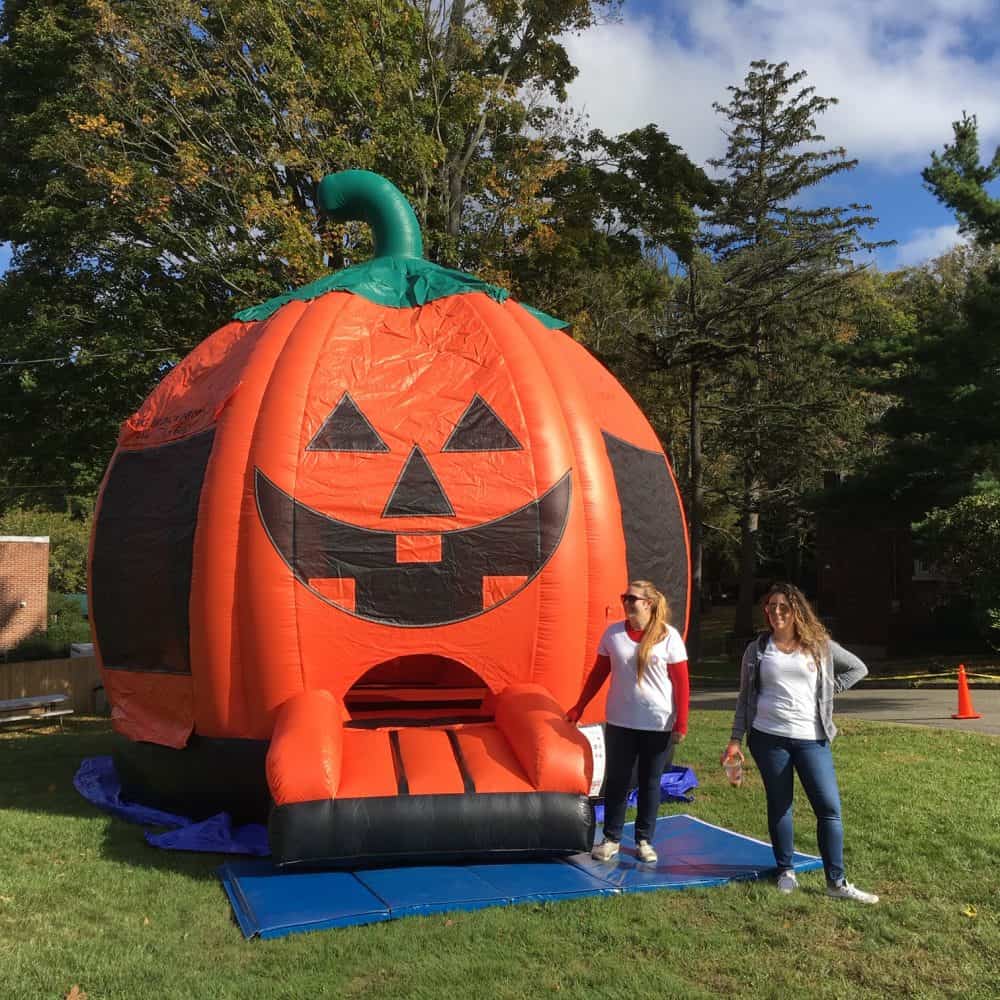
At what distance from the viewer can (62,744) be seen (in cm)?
1039

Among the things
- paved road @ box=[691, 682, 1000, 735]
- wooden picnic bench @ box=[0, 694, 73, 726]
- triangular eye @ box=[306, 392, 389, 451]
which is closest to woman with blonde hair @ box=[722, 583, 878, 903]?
triangular eye @ box=[306, 392, 389, 451]

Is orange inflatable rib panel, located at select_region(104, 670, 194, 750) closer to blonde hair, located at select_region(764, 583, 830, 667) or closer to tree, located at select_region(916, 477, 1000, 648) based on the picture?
blonde hair, located at select_region(764, 583, 830, 667)

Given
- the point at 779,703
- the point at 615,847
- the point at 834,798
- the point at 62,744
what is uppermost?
the point at 779,703

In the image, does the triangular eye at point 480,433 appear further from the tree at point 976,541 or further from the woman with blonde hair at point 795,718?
the tree at point 976,541

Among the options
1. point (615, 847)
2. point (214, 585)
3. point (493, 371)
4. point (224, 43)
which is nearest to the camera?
point (615, 847)

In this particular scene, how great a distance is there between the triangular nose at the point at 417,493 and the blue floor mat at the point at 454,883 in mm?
2042

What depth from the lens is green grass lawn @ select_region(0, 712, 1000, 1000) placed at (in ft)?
12.8

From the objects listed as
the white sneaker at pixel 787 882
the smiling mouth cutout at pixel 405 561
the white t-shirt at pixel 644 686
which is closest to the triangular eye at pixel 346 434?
the smiling mouth cutout at pixel 405 561

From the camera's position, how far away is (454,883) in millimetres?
5051

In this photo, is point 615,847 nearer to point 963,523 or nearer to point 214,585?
point 214,585

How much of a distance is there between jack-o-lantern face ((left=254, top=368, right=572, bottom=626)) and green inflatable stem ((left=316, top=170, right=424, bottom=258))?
2.15 m

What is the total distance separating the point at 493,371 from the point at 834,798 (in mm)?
3324

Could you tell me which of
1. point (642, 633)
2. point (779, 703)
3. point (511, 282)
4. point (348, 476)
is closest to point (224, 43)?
point (511, 282)

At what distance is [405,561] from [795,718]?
2.43 meters
